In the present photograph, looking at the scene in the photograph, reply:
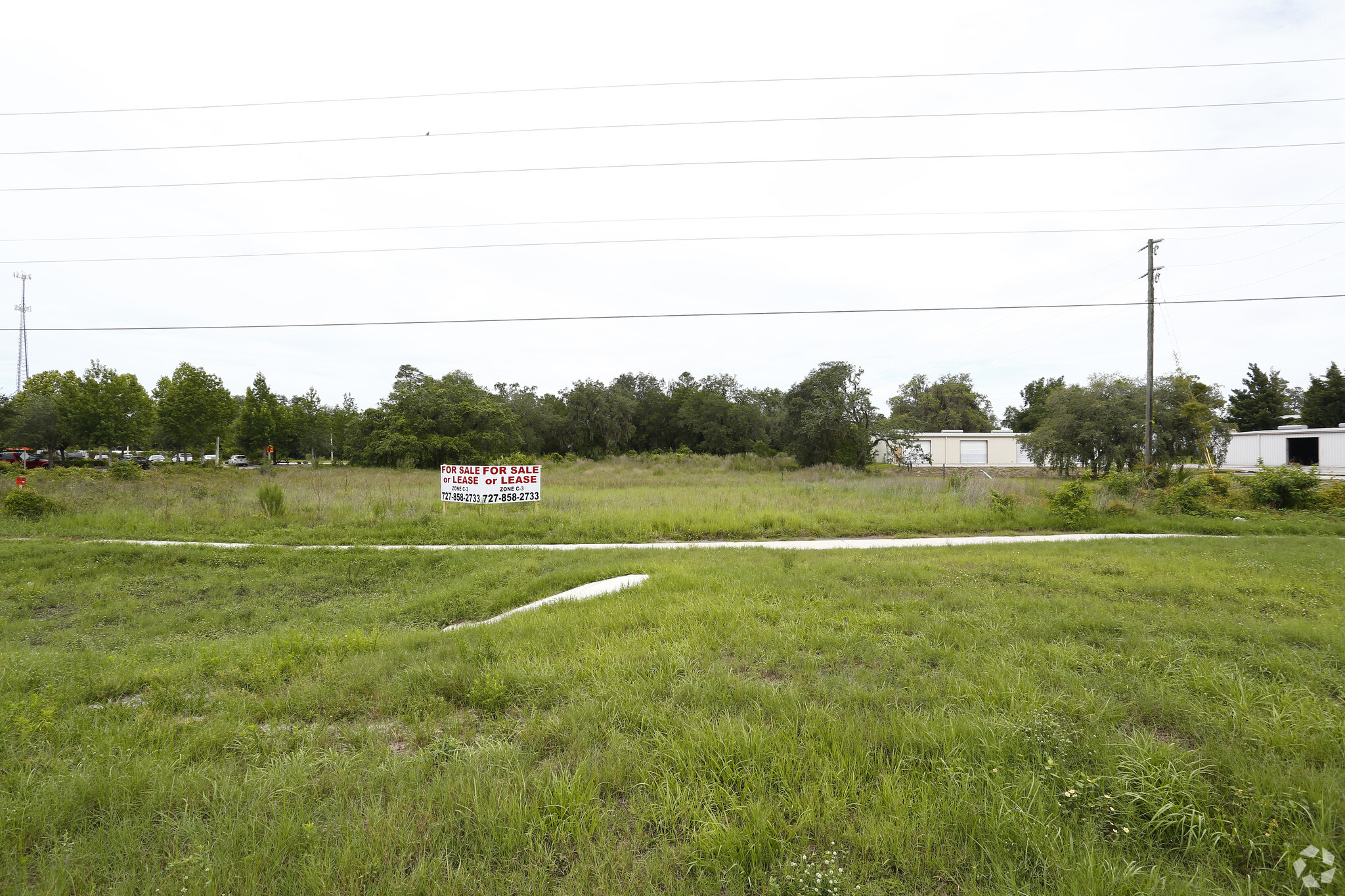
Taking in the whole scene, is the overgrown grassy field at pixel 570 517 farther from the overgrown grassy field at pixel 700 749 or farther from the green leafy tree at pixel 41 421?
the green leafy tree at pixel 41 421

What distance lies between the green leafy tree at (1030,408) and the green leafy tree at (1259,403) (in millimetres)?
17432

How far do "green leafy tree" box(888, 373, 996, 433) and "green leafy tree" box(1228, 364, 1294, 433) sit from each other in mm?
24650

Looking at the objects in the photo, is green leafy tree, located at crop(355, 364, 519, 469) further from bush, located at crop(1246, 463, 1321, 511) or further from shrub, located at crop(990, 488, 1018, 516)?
bush, located at crop(1246, 463, 1321, 511)

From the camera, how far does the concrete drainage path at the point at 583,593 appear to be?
709 cm

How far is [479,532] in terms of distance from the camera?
45.0 feet

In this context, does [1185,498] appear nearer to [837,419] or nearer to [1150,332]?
[1150,332]

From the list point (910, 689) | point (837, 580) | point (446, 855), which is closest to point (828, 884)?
point (446, 855)

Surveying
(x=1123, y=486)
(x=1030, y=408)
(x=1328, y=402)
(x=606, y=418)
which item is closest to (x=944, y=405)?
(x=1030, y=408)

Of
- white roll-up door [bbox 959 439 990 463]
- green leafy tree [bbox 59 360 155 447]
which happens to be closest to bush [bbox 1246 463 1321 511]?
white roll-up door [bbox 959 439 990 463]

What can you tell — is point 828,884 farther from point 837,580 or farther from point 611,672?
point 837,580

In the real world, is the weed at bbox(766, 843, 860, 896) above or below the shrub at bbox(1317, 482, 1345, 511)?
below

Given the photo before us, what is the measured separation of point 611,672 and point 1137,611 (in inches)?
233

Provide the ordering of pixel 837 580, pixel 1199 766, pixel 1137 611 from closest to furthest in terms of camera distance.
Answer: pixel 1199 766
pixel 1137 611
pixel 837 580

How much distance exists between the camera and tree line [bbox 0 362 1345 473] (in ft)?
94.8
